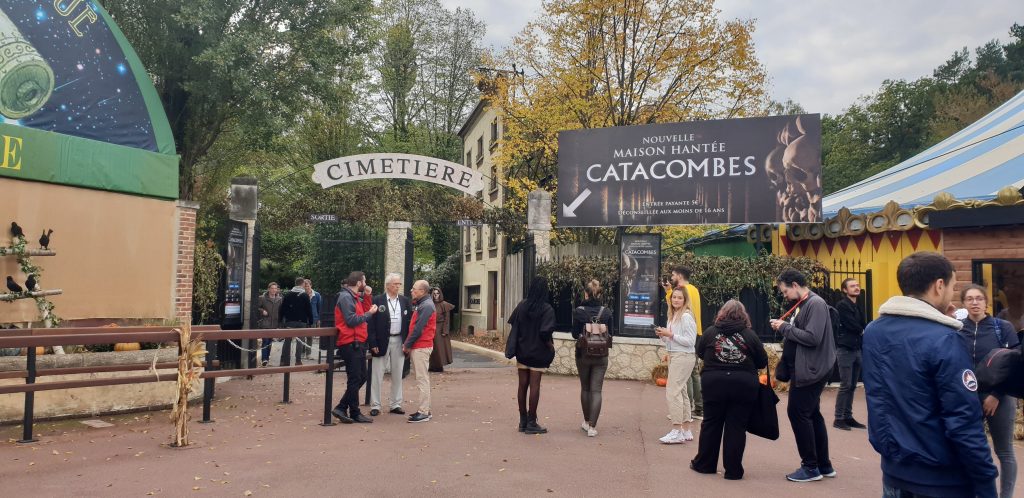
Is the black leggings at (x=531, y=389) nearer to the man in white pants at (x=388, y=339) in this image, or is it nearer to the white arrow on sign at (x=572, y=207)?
the man in white pants at (x=388, y=339)

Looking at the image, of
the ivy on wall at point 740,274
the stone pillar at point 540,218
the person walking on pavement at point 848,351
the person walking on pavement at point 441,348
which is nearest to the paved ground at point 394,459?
the person walking on pavement at point 848,351

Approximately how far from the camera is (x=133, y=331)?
7.74 metres

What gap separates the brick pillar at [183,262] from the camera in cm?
1162

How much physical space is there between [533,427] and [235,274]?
740 cm

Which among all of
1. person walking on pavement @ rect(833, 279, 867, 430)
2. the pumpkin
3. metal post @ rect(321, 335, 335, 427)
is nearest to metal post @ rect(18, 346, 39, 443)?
the pumpkin

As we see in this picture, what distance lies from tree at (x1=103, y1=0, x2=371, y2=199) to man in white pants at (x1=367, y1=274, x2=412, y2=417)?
10.9 m

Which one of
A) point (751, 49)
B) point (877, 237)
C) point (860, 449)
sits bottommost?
point (860, 449)

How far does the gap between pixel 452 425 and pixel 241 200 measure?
7266 millimetres

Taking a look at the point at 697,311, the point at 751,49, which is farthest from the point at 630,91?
the point at 697,311

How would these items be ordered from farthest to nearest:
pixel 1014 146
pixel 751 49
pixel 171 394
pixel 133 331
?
pixel 751 49, pixel 1014 146, pixel 171 394, pixel 133 331

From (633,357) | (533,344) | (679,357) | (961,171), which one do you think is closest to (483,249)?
(633,357)

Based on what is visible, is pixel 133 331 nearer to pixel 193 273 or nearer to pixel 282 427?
pixel 282 427

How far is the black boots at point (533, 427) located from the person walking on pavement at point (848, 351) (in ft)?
12.0

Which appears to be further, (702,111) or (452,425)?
(702,111)
